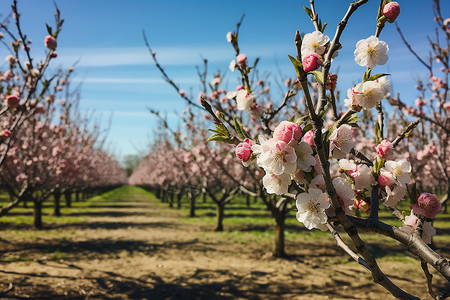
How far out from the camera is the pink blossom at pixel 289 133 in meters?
0.96

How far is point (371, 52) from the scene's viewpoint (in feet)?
3.84

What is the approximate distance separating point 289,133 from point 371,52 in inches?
20.8

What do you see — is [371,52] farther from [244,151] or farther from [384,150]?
[244,151]

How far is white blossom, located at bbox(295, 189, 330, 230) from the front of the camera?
3.43ft

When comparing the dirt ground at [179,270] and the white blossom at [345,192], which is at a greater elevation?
the white blossom at [345,192]

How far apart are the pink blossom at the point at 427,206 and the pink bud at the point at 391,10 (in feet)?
2.31

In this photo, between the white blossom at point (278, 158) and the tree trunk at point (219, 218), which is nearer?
the white blossom at point (278, 158)

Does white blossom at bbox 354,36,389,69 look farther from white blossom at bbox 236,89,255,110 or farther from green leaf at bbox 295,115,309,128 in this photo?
white blossom at bbox 236,89,255,110

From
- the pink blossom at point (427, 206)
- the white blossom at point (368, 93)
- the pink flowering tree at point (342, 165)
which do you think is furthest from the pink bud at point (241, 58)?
the pink blossom at point (427, 206)

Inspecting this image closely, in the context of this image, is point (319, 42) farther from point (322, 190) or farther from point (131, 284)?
point (131, 284)

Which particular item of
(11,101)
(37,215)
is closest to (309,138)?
(11,101)

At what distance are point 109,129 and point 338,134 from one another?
610 inches

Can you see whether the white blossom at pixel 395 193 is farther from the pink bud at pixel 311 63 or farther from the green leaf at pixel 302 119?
the pink bud at pixel 311 63

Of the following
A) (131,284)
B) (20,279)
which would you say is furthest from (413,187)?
(20,279)
